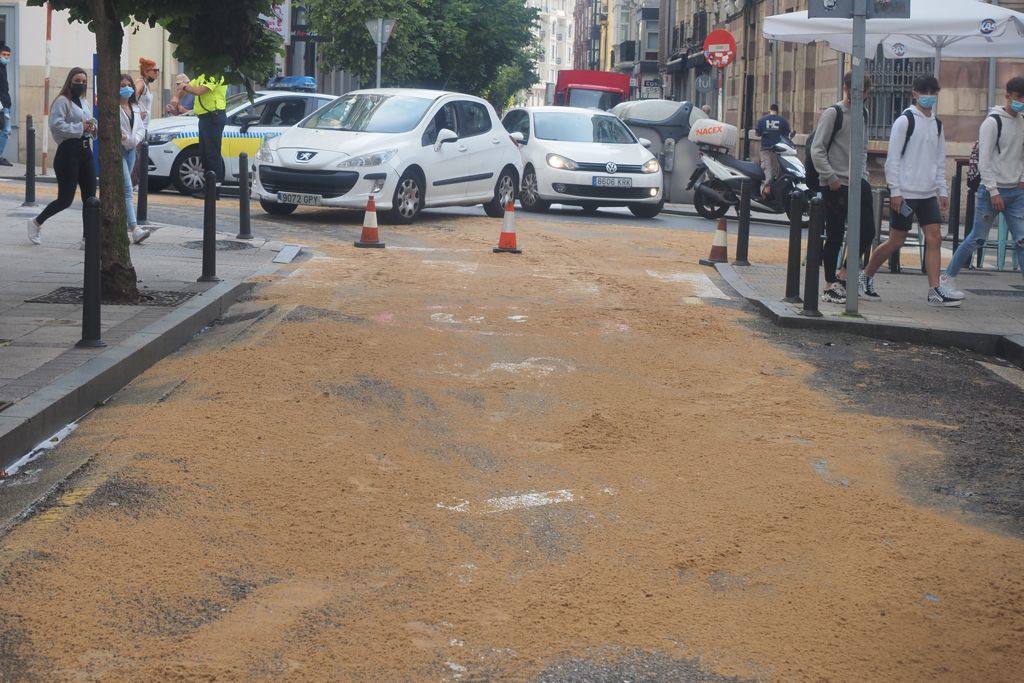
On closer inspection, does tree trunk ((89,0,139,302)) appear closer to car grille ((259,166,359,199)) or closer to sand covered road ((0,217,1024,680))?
sand covered road ((0,217,1024,680))

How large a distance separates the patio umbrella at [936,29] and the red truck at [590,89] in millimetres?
28432

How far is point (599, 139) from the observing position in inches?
905

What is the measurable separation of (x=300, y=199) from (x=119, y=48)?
7233mm

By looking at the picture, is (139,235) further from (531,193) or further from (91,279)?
(531,193)

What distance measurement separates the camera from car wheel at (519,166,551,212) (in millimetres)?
22125

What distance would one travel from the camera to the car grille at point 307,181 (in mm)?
17531

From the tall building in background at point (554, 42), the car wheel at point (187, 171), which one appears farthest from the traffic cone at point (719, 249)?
the tall building in background at point (554, 42)

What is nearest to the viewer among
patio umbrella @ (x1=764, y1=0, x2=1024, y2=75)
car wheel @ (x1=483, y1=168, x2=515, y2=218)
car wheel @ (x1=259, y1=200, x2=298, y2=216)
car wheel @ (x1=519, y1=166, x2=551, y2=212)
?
patio umbrella @ (x1=764, y1=0, x2=1024, y2=75)

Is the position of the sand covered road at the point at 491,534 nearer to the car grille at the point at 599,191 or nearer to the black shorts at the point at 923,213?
the black shorts at the point at 923,213

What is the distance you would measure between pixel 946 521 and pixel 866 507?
30cm

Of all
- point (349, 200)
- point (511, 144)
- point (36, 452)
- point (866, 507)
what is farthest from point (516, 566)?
point (511, 144)

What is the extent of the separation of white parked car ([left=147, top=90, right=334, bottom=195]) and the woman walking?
23.3ft

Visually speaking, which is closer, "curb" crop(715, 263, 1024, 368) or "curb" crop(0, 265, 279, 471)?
"curb" crop(0, 265, 279, 471)

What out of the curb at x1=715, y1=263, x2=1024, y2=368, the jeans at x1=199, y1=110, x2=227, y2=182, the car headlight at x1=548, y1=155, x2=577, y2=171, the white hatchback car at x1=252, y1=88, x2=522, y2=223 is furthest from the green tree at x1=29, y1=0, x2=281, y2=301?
the car headlight at x1=548, y1=155, x2=577, y2=171
